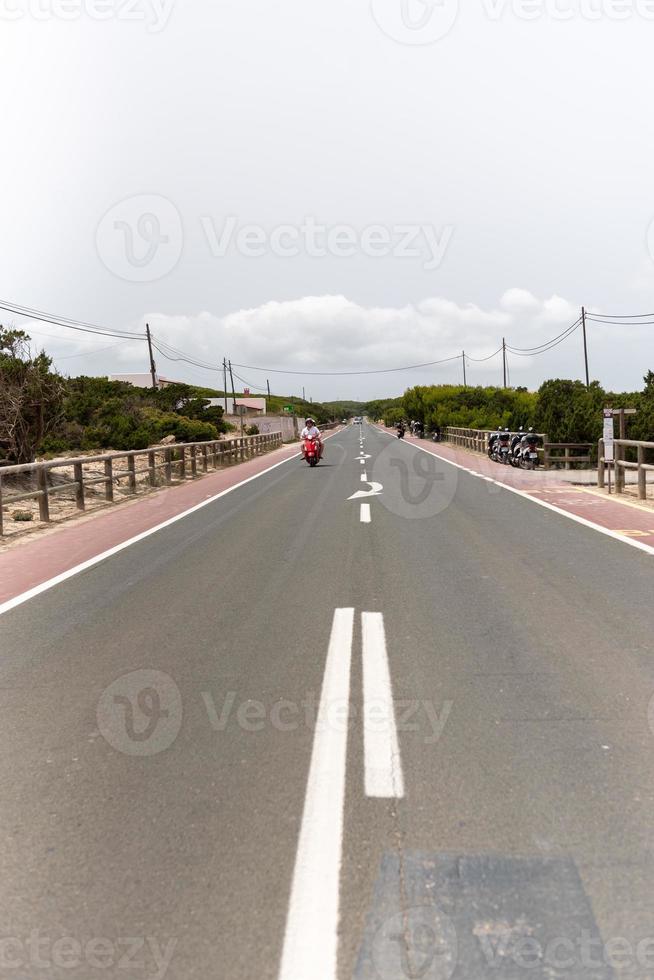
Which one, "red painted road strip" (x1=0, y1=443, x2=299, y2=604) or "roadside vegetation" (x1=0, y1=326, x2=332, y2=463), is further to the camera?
"roadside vegetation" (x1=0, y1=326, x2=332, y2=463)

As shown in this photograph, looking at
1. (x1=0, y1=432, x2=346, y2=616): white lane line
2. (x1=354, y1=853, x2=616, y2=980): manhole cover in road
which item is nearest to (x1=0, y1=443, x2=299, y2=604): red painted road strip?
(x1=0, y1=432, x2=346, y2=616): white lane line

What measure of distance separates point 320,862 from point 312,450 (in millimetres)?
24385

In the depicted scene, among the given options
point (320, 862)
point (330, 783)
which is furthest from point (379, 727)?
point (320, 862)

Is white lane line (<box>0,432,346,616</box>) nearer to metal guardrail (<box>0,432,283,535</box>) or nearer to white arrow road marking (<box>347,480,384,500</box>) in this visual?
metal guardrail (<box>0,432,283,535</box>)

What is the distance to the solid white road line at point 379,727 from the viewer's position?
3.39 m

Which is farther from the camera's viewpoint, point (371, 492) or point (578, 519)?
point (371, 492)

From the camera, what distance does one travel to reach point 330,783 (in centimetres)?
340

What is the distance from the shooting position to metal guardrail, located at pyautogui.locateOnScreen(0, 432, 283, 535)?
43.7ft

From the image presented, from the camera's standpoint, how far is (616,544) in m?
9.66

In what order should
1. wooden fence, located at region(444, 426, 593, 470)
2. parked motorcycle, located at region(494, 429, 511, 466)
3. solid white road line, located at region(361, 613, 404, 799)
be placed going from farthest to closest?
parked motorcycle, located at region(494, 429, 511, 466) → wooden fence, located at region(444, 426, 593, 470) → solid white road line, located at region(361, 613, 404, 799)

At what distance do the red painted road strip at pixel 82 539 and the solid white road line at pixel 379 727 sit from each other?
4190 mm

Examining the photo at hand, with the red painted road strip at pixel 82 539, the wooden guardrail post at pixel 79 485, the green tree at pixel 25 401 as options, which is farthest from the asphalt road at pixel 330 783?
the green tree at pixel 25 401

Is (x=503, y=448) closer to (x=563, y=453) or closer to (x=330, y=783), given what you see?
(x=563, y=453)

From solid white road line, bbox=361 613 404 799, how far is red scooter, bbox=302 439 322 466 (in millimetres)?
21357
